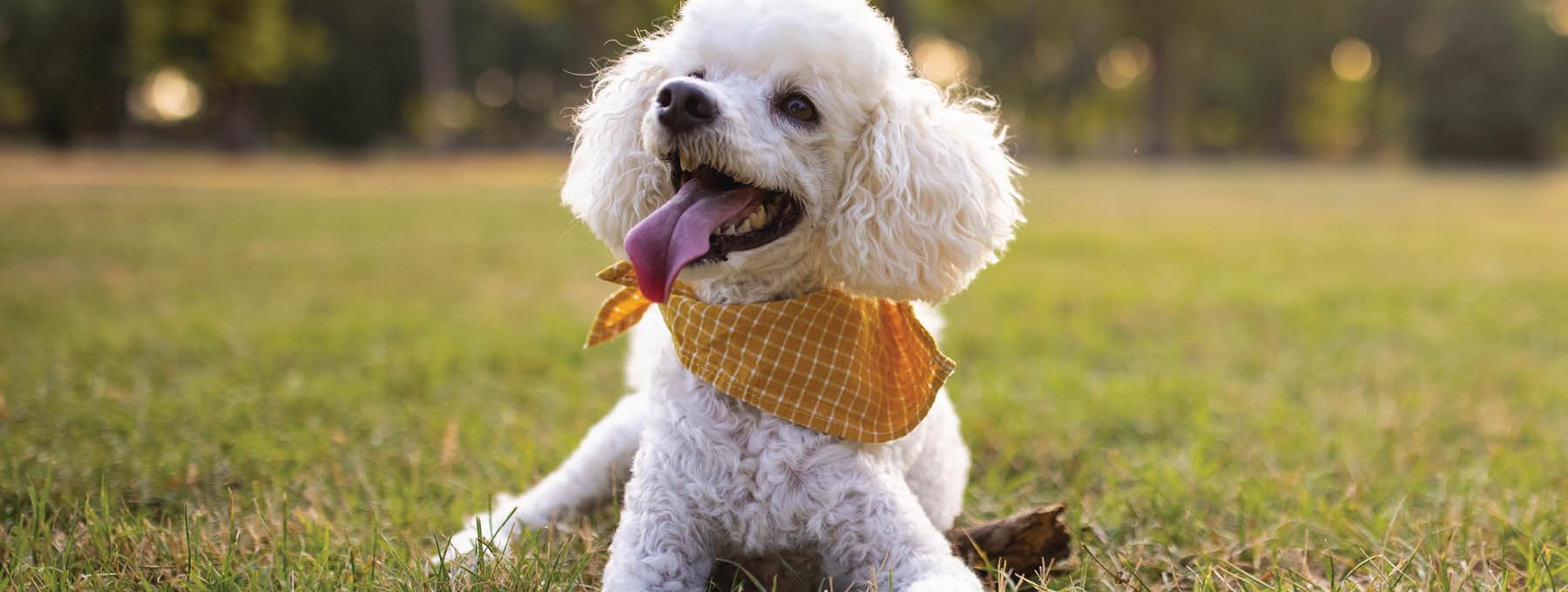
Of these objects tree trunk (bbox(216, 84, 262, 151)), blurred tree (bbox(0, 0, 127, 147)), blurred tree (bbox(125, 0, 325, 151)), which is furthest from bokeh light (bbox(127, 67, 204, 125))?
blurred tree (bbox(125, 0, 325, 151))

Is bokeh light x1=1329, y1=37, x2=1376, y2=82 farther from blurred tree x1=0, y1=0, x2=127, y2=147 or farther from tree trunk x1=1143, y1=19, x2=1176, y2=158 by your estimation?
blurred tree x1=0, y1=0, x2=127, y2=147

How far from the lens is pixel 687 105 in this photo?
210 cm

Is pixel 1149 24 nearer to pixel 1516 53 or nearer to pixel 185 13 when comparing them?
pixel 1516 53

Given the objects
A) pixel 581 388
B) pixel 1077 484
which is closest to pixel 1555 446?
pixel 1077 484

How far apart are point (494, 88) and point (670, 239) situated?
5098 cm

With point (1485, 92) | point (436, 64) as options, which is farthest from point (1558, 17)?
point (436, 64)

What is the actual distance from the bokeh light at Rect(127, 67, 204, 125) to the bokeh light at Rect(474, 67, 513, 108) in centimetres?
1131

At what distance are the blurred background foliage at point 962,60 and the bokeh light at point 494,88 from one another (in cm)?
16

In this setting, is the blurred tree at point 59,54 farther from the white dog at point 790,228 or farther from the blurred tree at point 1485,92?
the blurred tree at point 1485,92

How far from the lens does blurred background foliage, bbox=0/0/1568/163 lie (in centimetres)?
3262

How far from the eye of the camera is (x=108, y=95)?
42.2m

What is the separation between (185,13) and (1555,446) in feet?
110

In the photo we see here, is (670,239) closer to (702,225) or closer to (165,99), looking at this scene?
(702,225)

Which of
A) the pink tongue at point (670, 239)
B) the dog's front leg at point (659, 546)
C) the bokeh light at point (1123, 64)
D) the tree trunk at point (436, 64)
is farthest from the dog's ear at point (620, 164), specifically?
the bokeh light at point (1123, 64)
